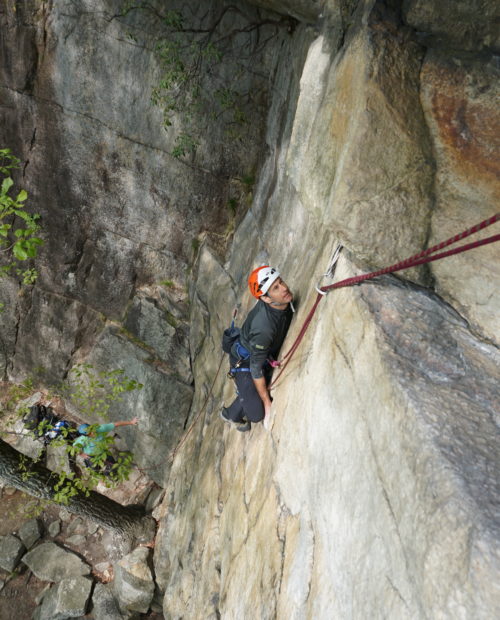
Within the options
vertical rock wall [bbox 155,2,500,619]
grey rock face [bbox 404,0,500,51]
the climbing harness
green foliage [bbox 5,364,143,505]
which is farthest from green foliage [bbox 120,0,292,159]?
green foliage [bbox 5,364,143,505]

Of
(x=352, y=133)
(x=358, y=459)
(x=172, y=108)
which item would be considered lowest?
(x=358, y=459)

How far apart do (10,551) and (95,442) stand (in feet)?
13.2

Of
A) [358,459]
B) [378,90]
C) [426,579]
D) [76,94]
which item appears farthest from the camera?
[76,94]

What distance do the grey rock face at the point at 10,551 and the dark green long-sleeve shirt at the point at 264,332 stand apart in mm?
8215

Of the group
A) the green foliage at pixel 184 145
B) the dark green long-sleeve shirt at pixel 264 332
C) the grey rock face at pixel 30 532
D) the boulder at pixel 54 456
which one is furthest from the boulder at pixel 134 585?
the green foliage at pixel 184 145

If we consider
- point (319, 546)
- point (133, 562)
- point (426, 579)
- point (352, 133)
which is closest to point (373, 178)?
point (352, 133)

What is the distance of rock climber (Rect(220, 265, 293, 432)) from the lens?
13.8ft

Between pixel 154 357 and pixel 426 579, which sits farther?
pixel 154 357

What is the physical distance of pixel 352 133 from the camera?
2900 mm

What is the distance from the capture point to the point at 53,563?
923 centimetres

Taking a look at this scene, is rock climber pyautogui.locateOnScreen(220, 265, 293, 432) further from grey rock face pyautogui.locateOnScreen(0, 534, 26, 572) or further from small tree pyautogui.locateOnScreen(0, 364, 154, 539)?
grey rock face pyautogui.locateOnScreen(0, 534, 26, 572)

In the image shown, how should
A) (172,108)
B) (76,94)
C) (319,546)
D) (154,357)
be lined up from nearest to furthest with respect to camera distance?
(319,546) < (172,108) < (76,94) < (154,357)

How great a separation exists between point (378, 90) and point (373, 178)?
0.52 metres

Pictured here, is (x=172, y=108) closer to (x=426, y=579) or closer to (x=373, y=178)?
(x=373, y=178)
